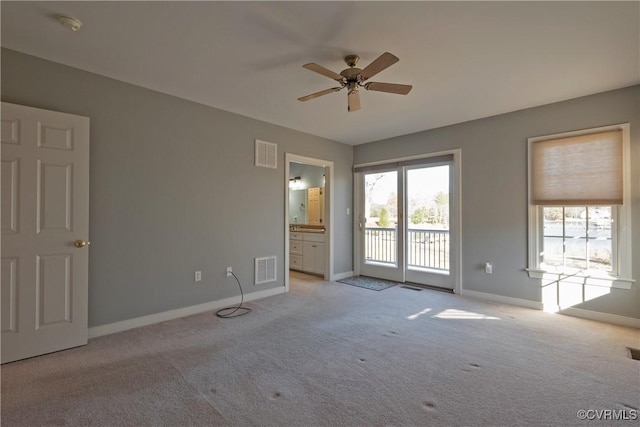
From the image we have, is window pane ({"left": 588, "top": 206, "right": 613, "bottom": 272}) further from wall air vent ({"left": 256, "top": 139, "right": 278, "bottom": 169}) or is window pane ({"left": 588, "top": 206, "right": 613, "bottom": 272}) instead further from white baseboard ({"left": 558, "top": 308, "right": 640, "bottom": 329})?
wall air vent ({"left": 256, "top": 139, "right": 278, "bottom": 169})

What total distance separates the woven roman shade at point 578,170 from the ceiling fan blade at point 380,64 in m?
2.73

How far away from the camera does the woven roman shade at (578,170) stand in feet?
10.8

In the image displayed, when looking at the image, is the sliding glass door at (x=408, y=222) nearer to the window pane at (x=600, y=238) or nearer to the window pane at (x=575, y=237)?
the window pane at (x=575, y=237)

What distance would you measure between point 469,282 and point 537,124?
2.30m

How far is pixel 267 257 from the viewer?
174 inches

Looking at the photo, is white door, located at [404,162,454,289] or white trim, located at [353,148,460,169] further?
white door, located at [404,162,454,289]

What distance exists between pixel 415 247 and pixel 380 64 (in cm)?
356

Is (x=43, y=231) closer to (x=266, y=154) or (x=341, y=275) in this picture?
(x=266, y=154)

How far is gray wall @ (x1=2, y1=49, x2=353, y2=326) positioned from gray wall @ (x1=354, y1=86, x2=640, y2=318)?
2.79 meters

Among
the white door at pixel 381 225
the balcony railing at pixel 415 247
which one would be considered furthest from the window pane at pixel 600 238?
the white door at pixel 381 225

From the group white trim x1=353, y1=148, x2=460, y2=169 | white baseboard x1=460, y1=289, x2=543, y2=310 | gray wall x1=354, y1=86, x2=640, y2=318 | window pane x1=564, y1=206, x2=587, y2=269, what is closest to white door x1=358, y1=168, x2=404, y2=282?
white trim x1=353, y1=148, x2=460, y2=169

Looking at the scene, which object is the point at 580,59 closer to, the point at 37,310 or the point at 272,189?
the point at 272,189

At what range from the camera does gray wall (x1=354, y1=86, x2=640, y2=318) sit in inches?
127

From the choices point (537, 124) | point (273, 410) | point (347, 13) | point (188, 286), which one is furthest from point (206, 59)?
point (537, 124)
